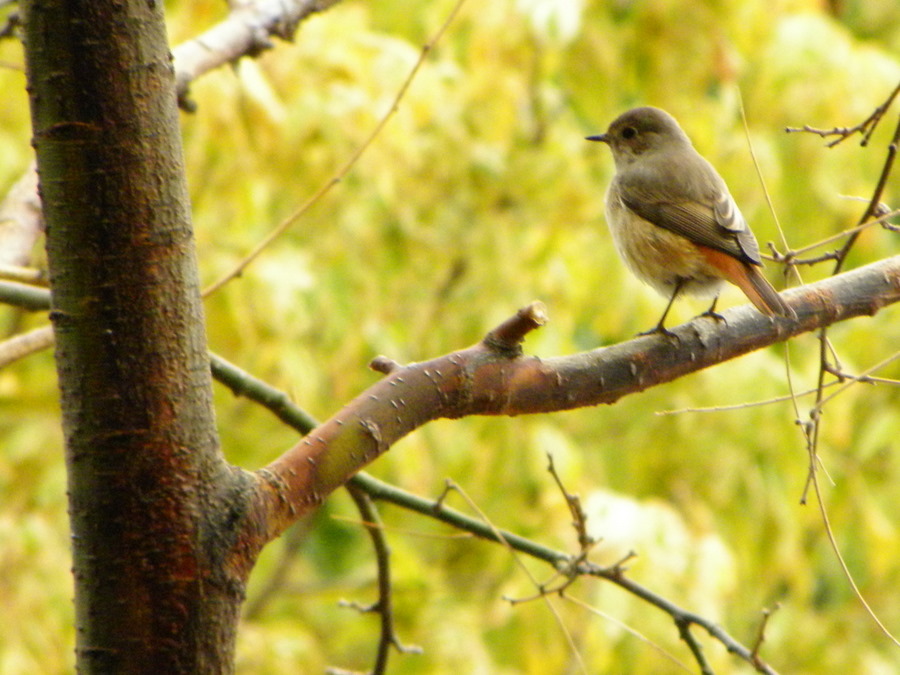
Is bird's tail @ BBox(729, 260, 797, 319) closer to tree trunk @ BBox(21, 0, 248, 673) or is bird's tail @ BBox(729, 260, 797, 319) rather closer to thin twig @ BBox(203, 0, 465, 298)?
thin twig @ BBox(203, 0, 465, 298)

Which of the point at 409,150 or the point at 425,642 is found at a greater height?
the point at 409,150

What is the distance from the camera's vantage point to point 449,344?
5207mm

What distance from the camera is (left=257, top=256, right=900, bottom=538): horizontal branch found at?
131 cm

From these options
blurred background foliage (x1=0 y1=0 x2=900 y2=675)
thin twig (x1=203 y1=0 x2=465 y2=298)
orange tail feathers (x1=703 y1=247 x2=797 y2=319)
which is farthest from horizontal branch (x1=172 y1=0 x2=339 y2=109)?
orange tail feathers (x1=703 y1=247 x2=797 y2=319)

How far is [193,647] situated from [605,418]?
185 inches

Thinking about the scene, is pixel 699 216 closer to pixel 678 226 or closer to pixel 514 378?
pixel 678 226

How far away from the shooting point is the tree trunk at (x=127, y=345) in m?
1.09

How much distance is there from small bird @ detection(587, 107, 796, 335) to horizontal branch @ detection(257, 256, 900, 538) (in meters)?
0.61

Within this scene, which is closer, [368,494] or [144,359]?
[144,359]

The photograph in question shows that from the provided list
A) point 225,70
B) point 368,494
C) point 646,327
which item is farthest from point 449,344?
point 368,494

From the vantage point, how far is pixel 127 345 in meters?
1.14

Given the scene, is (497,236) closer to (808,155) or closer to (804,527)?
(808,155)

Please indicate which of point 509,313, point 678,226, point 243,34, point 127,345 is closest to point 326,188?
point 243,34

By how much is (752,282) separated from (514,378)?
100 centimetres
